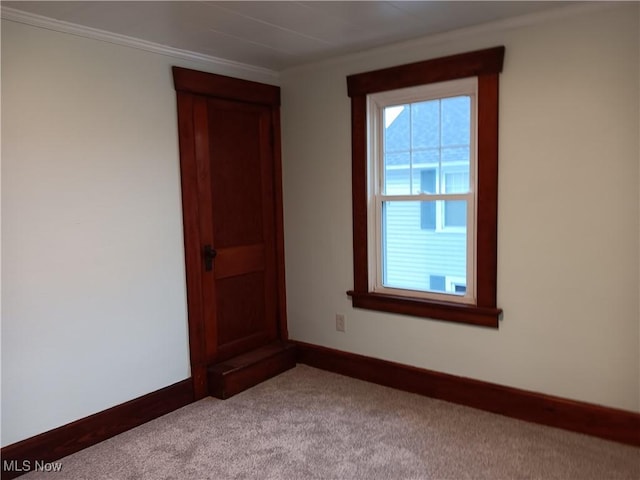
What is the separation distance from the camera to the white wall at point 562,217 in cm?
248

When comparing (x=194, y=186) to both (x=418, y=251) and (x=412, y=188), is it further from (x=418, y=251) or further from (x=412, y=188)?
(x=418, y=251)

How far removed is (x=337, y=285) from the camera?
363cm

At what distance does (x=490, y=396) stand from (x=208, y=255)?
6.42 feet

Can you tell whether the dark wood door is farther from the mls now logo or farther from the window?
the mls now logo

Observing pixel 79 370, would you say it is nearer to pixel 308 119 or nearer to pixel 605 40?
pixel 308 119

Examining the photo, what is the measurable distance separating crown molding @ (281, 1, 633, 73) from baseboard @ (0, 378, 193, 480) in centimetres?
235

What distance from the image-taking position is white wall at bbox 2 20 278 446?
241cm

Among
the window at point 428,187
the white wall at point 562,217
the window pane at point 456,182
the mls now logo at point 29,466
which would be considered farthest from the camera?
the window pane at point 456,182

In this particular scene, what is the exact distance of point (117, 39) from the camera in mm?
2764

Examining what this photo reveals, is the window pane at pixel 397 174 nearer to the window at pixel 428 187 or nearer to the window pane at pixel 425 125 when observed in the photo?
the window at pixel 428 187

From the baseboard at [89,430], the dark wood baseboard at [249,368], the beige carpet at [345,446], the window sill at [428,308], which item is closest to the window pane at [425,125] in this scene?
the window sill at [428,308]

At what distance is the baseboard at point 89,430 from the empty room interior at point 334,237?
0.01m

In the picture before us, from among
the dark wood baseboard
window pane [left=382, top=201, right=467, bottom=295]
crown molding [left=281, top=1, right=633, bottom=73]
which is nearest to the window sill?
window pane [left=382, top=201, right=467, bottom=295]

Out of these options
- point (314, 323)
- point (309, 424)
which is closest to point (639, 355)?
point (309, 424)
